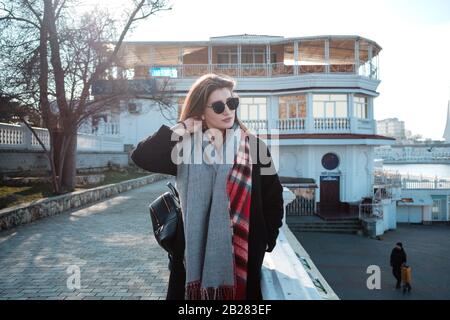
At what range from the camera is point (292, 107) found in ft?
73.7

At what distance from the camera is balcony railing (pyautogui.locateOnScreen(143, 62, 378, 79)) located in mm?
21909

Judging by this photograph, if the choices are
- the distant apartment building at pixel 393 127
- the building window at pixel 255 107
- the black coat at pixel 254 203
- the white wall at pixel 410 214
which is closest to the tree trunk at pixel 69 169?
the black coat at pixel 254 203

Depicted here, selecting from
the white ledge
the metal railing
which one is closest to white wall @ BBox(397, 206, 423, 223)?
the metal railing

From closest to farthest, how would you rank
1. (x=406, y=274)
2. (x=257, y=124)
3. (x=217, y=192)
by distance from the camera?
(x=217, y=192) → (x=406, y=274) → (x=257, y=124)

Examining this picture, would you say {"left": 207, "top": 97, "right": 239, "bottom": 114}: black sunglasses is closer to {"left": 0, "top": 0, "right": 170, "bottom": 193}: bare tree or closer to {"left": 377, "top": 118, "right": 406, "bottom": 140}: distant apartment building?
{"left": 0, "top": 0, "right": 170, "bottom": 193}: bare tree

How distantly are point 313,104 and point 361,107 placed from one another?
347 centimetres

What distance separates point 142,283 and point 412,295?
9290 mm

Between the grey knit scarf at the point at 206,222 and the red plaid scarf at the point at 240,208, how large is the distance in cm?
4

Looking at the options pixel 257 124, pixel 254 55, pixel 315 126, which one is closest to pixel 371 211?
pixel 315 126

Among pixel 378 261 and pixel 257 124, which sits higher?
pixel 257 124

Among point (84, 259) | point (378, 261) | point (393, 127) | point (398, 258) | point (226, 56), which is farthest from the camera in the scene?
point (393, 127)

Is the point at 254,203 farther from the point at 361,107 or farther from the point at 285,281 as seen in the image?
the point at 361,107

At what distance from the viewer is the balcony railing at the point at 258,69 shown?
71.9ft

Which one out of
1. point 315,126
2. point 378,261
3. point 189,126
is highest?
point 315,126
